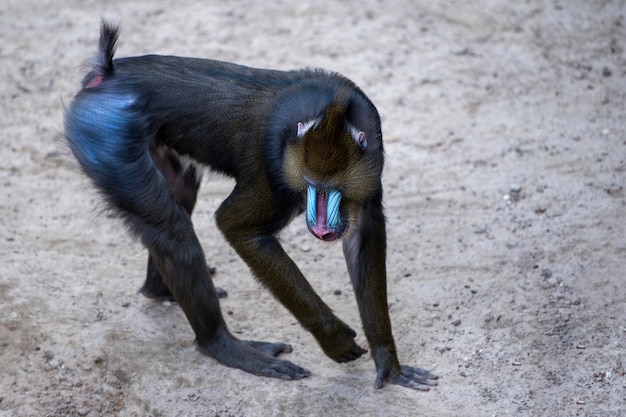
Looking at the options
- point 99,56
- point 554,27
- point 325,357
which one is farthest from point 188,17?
point 325,357

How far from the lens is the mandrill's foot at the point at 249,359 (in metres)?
4.37

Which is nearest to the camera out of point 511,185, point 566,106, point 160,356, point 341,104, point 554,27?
point 341,104

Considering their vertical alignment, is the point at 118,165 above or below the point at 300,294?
above

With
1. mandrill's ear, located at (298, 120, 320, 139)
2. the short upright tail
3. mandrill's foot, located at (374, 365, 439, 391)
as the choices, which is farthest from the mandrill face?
the short upright tail

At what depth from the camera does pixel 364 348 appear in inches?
182

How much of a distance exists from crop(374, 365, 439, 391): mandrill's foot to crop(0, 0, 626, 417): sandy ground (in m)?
0.06

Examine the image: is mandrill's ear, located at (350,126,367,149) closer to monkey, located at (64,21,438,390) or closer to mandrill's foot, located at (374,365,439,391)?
monkey, located at (64,21,438,390)

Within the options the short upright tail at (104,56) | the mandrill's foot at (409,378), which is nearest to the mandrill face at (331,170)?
the mandrill's foot at (409,378)

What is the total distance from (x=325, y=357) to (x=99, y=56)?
180 cm

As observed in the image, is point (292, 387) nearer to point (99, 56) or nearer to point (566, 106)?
point (99, 56)

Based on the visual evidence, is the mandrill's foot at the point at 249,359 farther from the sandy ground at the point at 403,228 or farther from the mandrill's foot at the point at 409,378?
the mandrill's foot at the point at 409,378

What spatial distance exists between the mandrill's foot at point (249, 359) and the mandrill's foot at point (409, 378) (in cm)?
36

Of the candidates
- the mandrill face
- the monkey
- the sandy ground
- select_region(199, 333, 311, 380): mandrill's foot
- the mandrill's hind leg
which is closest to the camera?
the mandrill face

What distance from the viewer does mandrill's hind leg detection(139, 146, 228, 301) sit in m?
4.55
